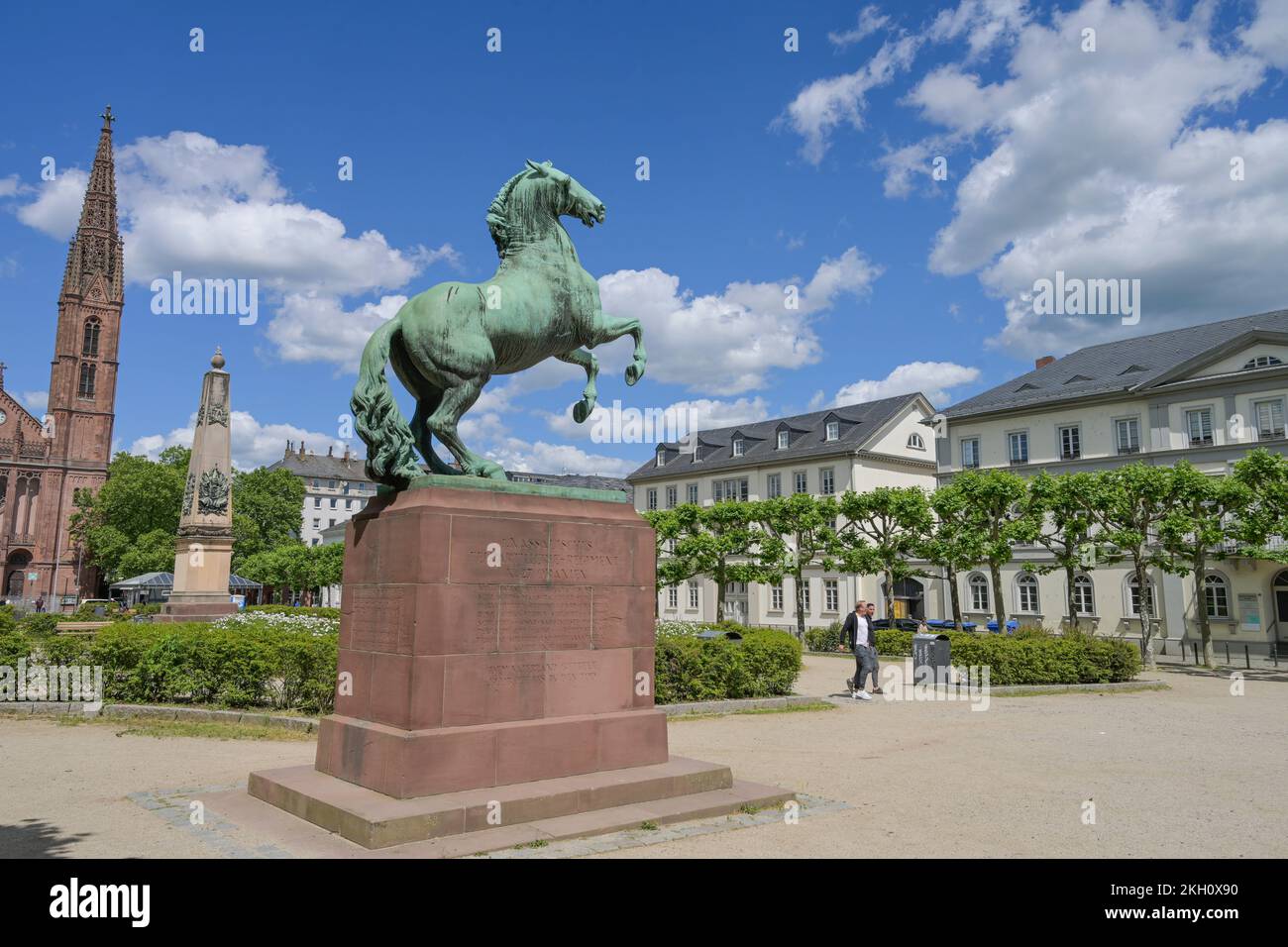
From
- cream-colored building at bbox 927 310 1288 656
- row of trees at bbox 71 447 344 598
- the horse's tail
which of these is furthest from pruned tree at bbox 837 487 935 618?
row of trees at bbox 71 447 344 598

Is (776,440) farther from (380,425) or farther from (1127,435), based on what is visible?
(380,425)

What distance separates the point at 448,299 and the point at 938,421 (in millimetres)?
43412

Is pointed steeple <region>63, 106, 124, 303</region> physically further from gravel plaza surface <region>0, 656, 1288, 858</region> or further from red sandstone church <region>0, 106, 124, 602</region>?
gravel plaza surface <region>0, 656, 1288, 858</region>

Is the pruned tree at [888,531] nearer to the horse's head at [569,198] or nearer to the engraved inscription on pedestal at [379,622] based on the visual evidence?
the horse's head at [569,198]

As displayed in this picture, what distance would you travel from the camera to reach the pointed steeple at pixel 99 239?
80.6m

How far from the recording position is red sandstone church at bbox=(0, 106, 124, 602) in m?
75.2

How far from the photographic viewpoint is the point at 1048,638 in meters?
19.8

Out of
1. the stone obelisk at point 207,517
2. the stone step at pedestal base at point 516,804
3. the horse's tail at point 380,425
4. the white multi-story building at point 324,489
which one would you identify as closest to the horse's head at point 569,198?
the horse's tail at point 380,425

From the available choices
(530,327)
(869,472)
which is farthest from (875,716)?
(869,472)

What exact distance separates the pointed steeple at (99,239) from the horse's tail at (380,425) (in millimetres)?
88982

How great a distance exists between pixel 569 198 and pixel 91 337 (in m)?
89.1

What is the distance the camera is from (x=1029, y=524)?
29.7 metres

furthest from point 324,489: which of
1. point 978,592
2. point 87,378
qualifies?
point 978,592

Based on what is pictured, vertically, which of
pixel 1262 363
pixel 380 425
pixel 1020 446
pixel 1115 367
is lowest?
pixel 380 425
